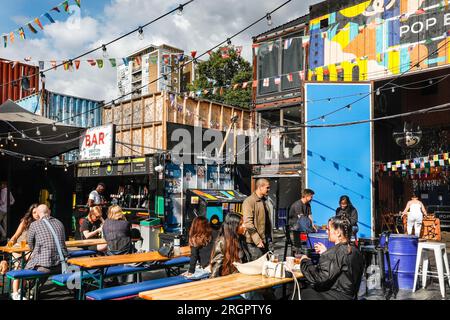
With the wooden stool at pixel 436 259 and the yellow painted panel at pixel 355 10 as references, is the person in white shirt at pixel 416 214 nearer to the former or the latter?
the wooden stool at pixel 436 259

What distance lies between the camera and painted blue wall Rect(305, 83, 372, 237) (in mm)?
11953

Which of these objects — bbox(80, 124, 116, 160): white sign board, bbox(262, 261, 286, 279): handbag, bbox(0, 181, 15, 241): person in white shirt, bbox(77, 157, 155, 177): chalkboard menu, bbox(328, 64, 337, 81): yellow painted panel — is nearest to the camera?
bbox(262, 261, 286, 279): handbag

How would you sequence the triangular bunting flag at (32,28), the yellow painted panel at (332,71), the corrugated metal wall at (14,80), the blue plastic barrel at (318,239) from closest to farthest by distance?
1. the blue plastic barrel at (318,239)
2. the triangular bunting flag at (32,28)
3. the yellow painted panel at (332,71)
4. the corrugated metal wall at (14,80)

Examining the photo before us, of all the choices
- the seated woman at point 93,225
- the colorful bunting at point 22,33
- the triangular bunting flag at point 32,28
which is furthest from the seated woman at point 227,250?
the colorful bunting at point 22,33

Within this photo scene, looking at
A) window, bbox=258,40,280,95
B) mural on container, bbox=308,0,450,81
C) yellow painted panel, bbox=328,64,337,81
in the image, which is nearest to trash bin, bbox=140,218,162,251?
yellow painted panel, bbox=328,64,337,81

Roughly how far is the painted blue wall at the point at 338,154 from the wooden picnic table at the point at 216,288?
7.75m

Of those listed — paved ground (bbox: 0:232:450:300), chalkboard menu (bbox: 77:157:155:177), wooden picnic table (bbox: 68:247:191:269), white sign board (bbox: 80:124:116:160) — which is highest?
white sign board (bbox: 80:124:116:160)

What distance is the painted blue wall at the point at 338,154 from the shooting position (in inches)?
471

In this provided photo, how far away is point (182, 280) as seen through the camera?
557 cm

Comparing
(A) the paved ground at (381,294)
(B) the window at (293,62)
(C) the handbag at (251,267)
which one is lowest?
(A) the paved ground at (381,294)

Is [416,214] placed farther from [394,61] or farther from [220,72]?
[220,72]

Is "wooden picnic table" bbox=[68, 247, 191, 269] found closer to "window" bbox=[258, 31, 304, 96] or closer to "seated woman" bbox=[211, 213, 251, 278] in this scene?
"seated woman" bbox=[211, 213, 251, 278]
